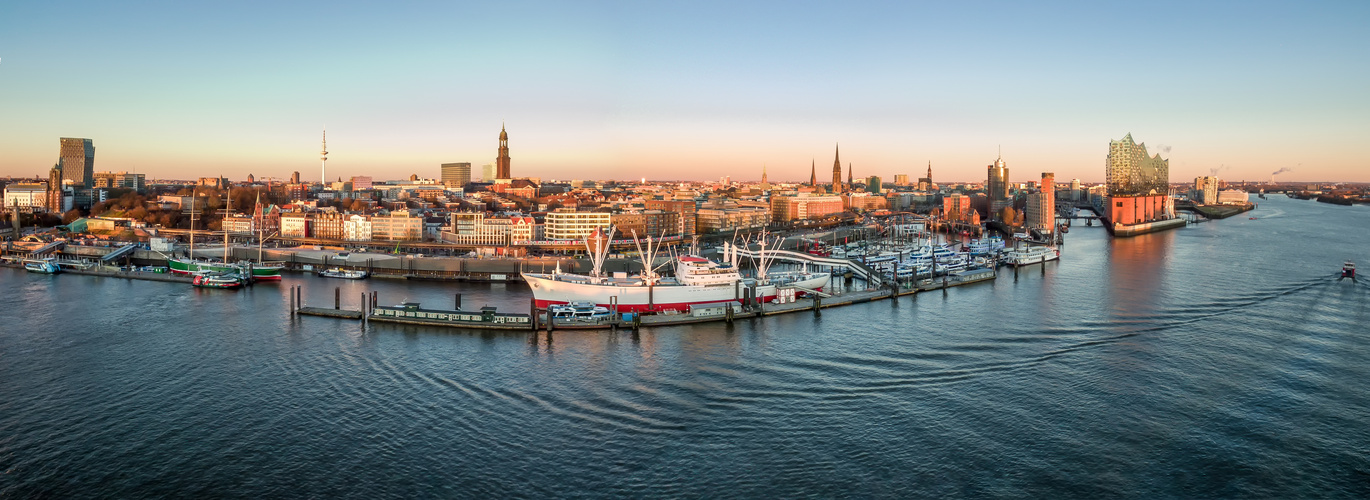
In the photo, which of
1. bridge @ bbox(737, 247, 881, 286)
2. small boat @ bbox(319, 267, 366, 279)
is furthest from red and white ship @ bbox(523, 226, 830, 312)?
small boat @ bbox(319, 267, 366, 279)

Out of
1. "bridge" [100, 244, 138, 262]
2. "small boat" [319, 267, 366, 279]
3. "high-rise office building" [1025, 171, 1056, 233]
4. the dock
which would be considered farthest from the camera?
"high-rise office building" [1025, 171, 1056, 233]

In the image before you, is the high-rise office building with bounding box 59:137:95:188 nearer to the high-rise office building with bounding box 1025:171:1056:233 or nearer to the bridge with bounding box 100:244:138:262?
the bridge with bounding box 100:244:138:262

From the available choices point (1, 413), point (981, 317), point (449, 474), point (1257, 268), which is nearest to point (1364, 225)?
point (1257, 268)

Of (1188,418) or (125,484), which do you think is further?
(1188,418)

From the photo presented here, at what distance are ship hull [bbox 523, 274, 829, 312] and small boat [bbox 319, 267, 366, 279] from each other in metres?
6.35

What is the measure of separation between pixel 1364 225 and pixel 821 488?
41.2 meters

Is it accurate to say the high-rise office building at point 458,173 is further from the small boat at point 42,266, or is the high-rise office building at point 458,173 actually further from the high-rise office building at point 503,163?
the small boat at point 42,266

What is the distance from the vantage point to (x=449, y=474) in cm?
A: 678

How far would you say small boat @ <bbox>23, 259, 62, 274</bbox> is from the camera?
19.4 m

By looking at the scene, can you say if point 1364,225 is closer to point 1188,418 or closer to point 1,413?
point 1188,418

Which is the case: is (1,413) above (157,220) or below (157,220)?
below

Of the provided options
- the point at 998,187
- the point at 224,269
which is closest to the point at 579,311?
the point at 224,269

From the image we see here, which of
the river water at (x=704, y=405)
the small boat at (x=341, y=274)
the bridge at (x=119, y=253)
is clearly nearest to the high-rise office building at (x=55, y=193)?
the bridge at (x=119, y=253)

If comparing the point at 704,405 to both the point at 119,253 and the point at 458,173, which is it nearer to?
the point at 119,253
